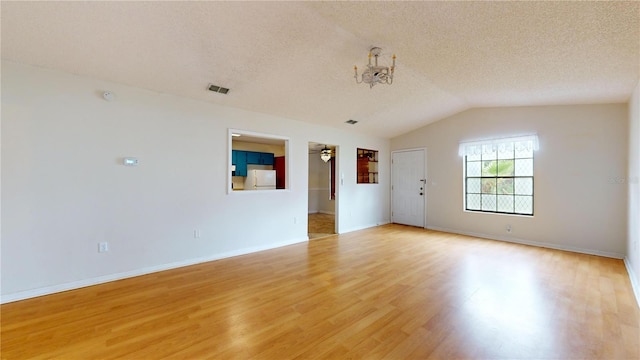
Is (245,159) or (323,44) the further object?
(245,159)

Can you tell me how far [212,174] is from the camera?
4090 millimetres

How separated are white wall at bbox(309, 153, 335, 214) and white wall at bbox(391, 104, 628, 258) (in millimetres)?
4653

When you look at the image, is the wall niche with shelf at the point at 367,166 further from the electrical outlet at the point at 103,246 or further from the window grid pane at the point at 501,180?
the electrical outlet at the point at 103,246

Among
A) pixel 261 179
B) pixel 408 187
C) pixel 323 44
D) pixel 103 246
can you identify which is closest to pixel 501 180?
pixel 408 187

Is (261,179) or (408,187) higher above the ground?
(261,179)

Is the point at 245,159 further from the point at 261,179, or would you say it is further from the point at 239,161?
the point at 261,179

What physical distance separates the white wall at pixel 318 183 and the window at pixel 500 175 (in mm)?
4707

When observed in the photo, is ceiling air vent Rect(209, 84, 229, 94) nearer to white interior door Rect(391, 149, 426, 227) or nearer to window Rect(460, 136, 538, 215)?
white interior door Rect(391, 149, 426, 227)

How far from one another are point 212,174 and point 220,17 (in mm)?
2325

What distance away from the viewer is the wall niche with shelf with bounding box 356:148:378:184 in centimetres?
674

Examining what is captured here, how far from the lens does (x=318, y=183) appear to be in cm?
962

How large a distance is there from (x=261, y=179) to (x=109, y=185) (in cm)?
361

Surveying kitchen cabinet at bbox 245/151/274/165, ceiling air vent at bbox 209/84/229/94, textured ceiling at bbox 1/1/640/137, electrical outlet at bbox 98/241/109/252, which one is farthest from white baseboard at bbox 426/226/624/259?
electrical outlet at bbox 98/241/109/252

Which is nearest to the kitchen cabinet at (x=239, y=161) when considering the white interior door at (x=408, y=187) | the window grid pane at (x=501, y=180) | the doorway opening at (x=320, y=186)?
the doorway opening at (x=320, y=186)
